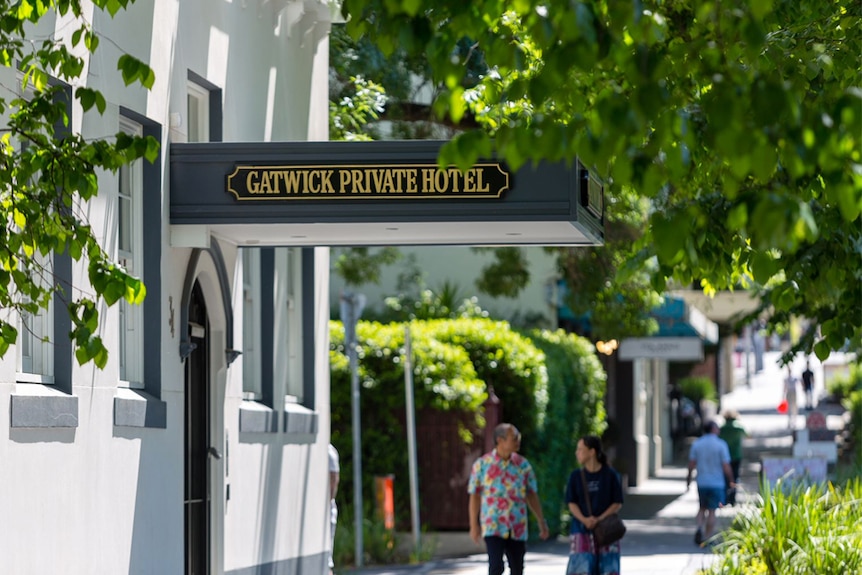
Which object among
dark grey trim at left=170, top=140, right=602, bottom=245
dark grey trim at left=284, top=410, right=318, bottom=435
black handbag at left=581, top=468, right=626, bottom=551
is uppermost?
dark grey trim at left=170, top=140, right=602, bottom=245

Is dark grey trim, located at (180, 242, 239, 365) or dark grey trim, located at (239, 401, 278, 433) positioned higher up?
dark grey trim, located at (180, 242, 239, 365)

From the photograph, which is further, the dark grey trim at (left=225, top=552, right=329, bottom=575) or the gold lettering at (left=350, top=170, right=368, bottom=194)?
the dark grey trim at (left=225, top=552, right=329, bottom=575)

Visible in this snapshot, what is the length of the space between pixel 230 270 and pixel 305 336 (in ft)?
9.22

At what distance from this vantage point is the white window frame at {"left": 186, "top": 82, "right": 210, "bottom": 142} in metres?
12.5

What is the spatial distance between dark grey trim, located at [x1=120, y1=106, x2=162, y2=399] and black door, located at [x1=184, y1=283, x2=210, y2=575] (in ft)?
3.75

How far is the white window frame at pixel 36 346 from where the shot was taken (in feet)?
29.5

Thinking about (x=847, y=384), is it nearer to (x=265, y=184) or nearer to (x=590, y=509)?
(x=590, y=509)

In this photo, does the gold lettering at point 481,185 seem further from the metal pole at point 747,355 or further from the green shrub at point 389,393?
the metal pole at point 747,355

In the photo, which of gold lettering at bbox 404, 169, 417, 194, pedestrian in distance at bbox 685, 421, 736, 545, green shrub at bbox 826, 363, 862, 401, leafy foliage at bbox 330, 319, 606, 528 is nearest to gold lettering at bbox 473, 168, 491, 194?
gold lettering at bbox 404, 169, 417, 194

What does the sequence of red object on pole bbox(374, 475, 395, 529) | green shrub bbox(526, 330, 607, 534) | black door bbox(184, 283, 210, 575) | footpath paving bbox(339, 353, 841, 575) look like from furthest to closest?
green shrub bbox(526, 330, 607, 534) < red object on pole bbox(374, 475, 395, 529) < footpath paving bbox(339, 353, 841, 575) < black door bbox(184, 283, 210, 575)

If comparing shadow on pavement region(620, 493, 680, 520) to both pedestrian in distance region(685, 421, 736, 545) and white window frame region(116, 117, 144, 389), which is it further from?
white window frame region(116, 117, 144, 389)

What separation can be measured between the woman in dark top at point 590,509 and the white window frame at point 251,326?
2961 millimetres

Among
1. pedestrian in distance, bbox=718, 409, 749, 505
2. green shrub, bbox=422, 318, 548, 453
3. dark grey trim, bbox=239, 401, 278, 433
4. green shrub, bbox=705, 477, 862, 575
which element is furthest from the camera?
pedestrian in distance, bbox=718, 409, 749, 505

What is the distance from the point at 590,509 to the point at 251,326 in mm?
3405
